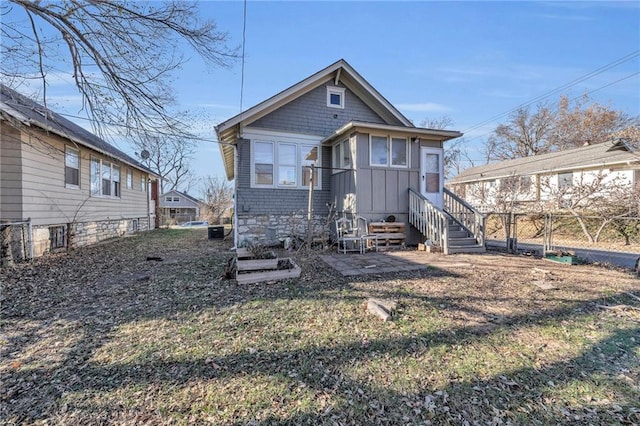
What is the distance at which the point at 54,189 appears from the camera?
8.12 m

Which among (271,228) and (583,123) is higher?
(583,123)

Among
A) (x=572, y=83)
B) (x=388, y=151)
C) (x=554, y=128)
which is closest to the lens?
(x=388, y=151)

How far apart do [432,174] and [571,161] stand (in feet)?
44.7

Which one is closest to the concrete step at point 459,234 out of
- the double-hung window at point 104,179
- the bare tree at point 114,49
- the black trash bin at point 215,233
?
the bare tree at point 114,49

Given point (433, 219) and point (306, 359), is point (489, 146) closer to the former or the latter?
point (433, 219)

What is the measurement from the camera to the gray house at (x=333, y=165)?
862 cm

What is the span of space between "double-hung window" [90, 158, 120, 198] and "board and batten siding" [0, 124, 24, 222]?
3.70m

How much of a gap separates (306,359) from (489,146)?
1380 inches

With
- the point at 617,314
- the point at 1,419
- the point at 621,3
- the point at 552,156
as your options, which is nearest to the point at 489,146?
the point at 552,156

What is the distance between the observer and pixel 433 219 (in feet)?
26.7

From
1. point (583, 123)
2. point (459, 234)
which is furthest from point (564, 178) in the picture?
point (459, 234)

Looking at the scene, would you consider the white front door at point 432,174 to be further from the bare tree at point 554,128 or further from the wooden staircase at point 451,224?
the bare tree at point 554,128

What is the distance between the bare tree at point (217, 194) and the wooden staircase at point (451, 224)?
22038mm

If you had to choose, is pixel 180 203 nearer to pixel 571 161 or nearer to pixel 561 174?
pixel 561 174
